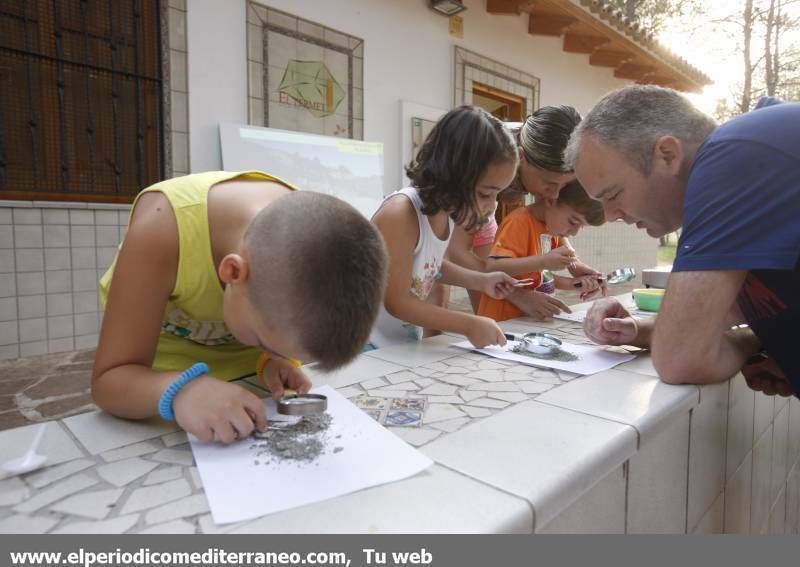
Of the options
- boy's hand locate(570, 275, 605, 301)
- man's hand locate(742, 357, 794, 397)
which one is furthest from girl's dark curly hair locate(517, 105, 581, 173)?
man's hand locate(742, 357, 794, 397)

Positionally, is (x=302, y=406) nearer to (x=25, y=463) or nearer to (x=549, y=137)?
(x=25, y=463)

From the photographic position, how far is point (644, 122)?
1170mm

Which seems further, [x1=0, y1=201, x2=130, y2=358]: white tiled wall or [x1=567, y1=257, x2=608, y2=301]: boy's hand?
[x1=0, y1=201, x2=130, y2=358]: white tiled wall

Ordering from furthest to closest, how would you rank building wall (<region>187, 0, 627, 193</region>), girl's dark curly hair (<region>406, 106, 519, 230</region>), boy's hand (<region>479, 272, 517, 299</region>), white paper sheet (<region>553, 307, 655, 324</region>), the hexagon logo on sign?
the hexagon logo on sign → building wall (<region>187, 0, 627, 193</region>) → white paper sheet (<region>553, 307, 655, 324</region>) → boy's hand (<region>479, 272, 517, 299</region>) → girl's dark curly hair (<region>406, 106, 519, 230</region>)

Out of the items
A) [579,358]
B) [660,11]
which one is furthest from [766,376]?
[660,11]

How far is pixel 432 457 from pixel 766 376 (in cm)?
93

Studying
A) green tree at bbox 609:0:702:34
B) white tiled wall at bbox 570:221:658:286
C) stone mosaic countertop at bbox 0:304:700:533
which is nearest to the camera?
stone mosaic countertop at bbox 0:304:700:533

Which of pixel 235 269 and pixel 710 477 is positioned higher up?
pixel 235 269

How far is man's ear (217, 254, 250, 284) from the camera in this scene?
0.72m

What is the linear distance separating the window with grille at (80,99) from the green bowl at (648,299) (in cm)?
291

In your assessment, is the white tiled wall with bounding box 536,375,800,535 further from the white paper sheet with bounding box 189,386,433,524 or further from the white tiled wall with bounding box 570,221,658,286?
the white tiled wall with bounding box 570,221,658,286

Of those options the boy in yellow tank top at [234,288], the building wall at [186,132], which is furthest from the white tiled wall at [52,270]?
the boy in yellow tank top at [234,288]

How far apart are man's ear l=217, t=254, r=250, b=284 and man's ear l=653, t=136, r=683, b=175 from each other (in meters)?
0.95
